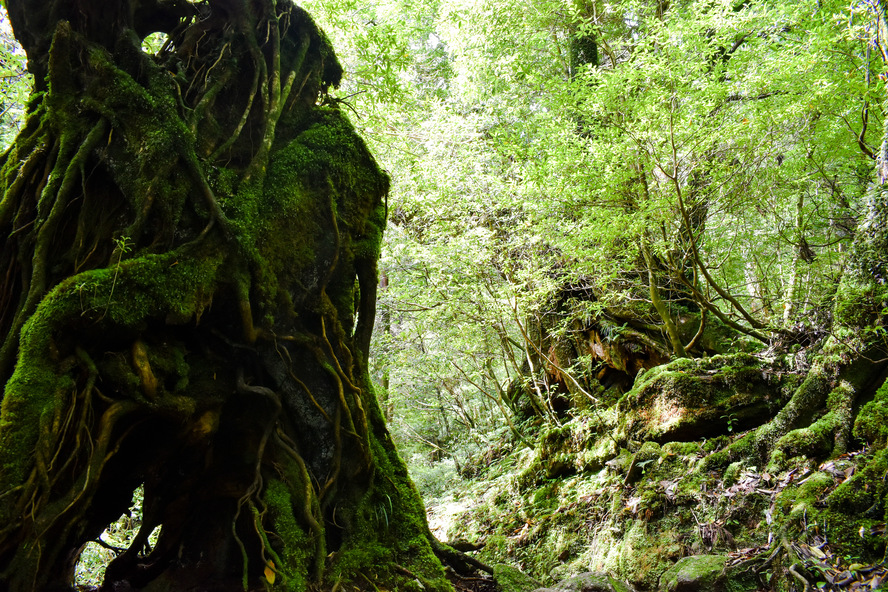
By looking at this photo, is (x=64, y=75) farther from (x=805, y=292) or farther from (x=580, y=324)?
(x=580, y=324)

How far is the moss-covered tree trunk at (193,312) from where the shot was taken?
8.79 ft

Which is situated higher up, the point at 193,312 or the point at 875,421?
the point at 193,312

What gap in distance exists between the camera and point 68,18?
3445 millimetres

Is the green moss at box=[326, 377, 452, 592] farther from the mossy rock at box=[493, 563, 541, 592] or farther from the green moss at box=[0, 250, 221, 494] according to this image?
the green moss at box=[0, 250, 221, 494]

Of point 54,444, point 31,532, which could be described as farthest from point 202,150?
point 31,532

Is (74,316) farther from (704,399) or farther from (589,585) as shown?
(704,399)

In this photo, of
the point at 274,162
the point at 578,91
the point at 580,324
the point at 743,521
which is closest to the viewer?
the point at 274,162

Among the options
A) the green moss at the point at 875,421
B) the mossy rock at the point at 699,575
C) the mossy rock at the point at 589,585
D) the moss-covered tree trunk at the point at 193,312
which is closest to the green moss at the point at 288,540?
the moss-covered tree trunk at the point at 193,312

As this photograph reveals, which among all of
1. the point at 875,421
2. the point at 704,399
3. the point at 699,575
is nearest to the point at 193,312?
the point at 699,575

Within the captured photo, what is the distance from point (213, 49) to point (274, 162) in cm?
106

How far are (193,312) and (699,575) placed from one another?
4.26 m

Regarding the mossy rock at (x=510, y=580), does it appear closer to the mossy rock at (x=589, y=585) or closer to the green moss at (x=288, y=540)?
the mossy rock at (x=589, y=585)

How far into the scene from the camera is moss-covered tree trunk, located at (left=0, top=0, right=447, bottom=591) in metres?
2.68

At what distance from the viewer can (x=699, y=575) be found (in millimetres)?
3936
